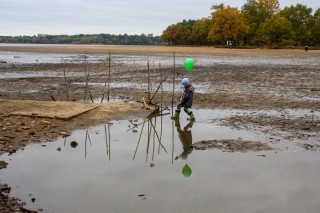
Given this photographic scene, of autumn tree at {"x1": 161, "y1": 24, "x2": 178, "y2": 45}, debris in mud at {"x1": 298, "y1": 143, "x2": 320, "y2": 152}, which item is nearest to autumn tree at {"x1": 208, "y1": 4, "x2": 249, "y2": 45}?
autumn tree at {"x1": 161, "y1": 24, "x2": 178, "y2": 45}

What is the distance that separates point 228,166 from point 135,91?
429 inches

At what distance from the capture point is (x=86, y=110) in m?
11.8

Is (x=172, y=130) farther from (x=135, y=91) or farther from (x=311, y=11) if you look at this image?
(x=311, y=11)

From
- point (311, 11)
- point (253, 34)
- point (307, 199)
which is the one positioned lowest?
point (307, 199)

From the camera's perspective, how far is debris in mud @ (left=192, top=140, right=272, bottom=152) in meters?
8.51

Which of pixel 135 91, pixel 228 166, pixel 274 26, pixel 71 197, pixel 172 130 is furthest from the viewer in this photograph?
pixel 274 26

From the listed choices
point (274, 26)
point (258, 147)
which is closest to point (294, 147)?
point (258, 147)

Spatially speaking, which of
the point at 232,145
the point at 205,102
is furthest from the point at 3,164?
the point at 205,102

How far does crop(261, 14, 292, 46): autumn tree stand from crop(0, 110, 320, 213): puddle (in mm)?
71989

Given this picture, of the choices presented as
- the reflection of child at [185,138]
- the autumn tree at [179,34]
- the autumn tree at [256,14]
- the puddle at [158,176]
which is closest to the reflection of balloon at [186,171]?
the puddle at [158,176]

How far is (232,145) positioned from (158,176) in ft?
8.61

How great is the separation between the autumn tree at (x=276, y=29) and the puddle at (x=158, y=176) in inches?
2834

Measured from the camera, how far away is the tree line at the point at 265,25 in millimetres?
78688

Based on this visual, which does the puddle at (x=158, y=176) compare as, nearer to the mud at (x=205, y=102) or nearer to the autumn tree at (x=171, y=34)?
the mud at (x=205, y=102)
